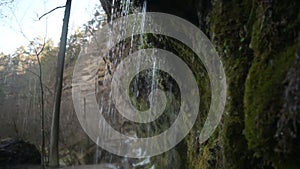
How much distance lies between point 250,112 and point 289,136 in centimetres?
31

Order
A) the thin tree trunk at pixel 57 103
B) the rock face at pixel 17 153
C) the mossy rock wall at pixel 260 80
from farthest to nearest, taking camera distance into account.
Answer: the rock face at pixel 17 153, the thin tree trunk at pixel 57 103, the mossy rock wall at pixel 260 80

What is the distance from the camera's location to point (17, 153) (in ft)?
33.9

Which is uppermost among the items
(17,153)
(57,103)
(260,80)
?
(57,103)

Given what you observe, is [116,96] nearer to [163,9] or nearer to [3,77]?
[163,9]

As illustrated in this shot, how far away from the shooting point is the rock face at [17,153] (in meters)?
9.97

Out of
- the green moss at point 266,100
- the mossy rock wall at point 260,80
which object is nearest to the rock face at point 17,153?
the mossy rock wall at point 260,80

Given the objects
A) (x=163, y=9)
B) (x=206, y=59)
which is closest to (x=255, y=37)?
(x=206, y=59)

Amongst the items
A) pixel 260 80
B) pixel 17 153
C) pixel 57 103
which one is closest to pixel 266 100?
pixel 260 80

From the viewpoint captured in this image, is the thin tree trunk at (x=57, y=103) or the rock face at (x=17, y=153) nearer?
the thin tree trunk at (x=57, y=103)

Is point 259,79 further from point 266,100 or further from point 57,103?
point 57,103

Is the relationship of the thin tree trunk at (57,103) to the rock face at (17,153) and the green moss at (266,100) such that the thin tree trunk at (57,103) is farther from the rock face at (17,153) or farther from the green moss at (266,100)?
the green moss at (266,100)

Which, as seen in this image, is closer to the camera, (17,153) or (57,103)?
(57,103)

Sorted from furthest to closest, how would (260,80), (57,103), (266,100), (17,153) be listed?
(17,153), (57,103), (260,80), (266,100)

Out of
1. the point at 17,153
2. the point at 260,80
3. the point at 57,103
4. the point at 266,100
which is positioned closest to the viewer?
the point at 266,100
